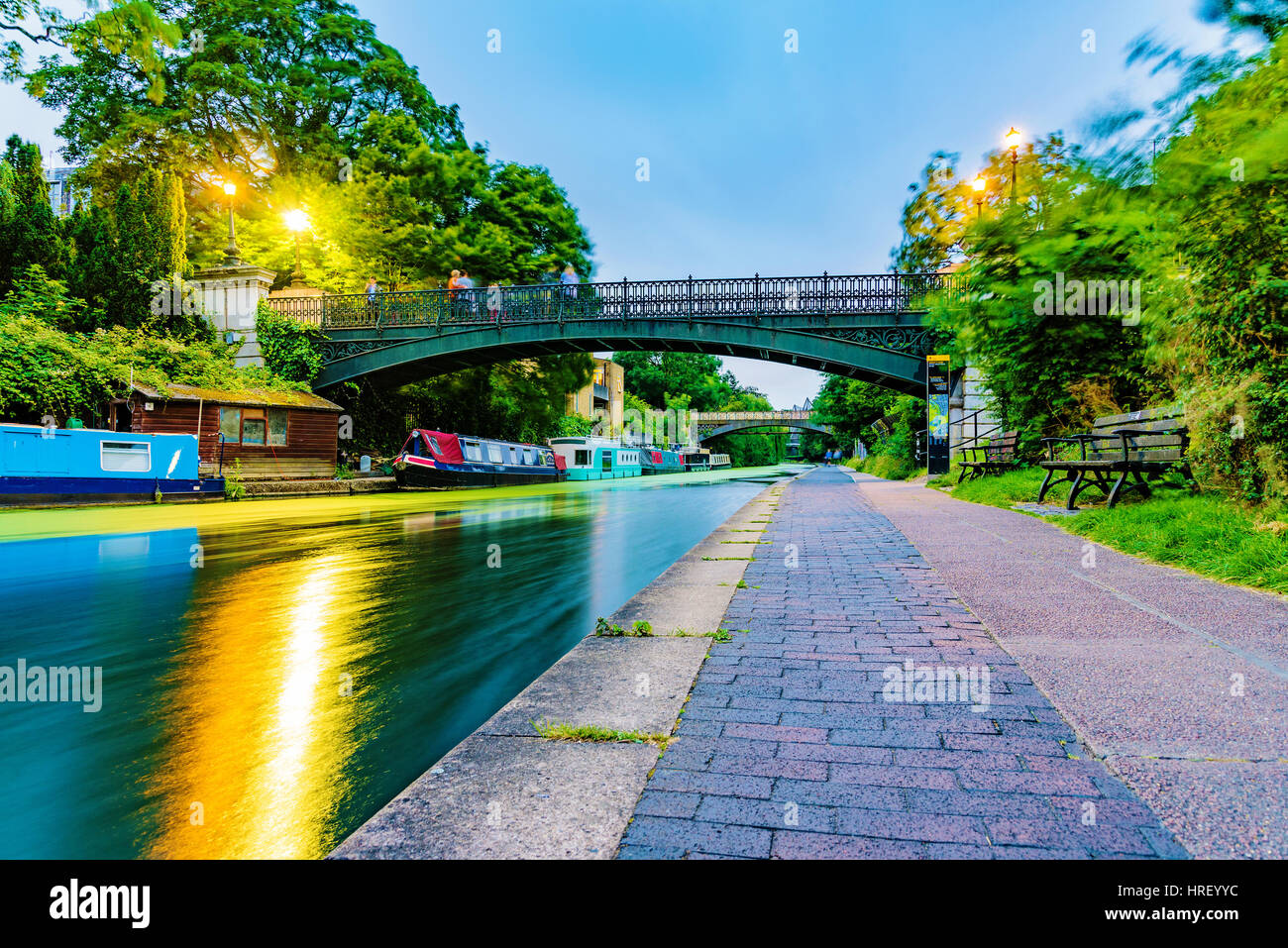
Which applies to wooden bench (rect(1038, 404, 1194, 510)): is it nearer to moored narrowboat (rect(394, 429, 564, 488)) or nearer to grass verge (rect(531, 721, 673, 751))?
grass verge (rect(531, 721, 673, 751))

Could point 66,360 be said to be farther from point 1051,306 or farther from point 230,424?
point 1051,306

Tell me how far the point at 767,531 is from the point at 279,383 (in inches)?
766

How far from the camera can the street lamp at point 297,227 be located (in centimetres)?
2666

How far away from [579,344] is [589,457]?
12.7 metres

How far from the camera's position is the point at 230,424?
19281 millimetres

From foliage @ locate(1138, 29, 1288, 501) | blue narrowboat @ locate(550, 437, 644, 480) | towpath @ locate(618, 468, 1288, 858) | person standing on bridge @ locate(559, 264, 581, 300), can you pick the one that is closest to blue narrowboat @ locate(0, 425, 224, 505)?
person standing on bridge @ locate(559, 264, 581, 300)

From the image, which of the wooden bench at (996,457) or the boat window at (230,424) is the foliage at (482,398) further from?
the wooden bench at (996,457)

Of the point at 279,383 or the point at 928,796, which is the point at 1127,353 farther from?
the point at 279,383

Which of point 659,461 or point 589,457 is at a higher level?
point 589,457

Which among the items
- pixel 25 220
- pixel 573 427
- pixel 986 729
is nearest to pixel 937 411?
pixel 986 729

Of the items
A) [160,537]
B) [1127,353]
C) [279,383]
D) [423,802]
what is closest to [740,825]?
[423,802]

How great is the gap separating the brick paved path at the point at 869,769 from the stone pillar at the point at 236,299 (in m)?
24.7

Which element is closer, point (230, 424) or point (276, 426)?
point (230, 424)
